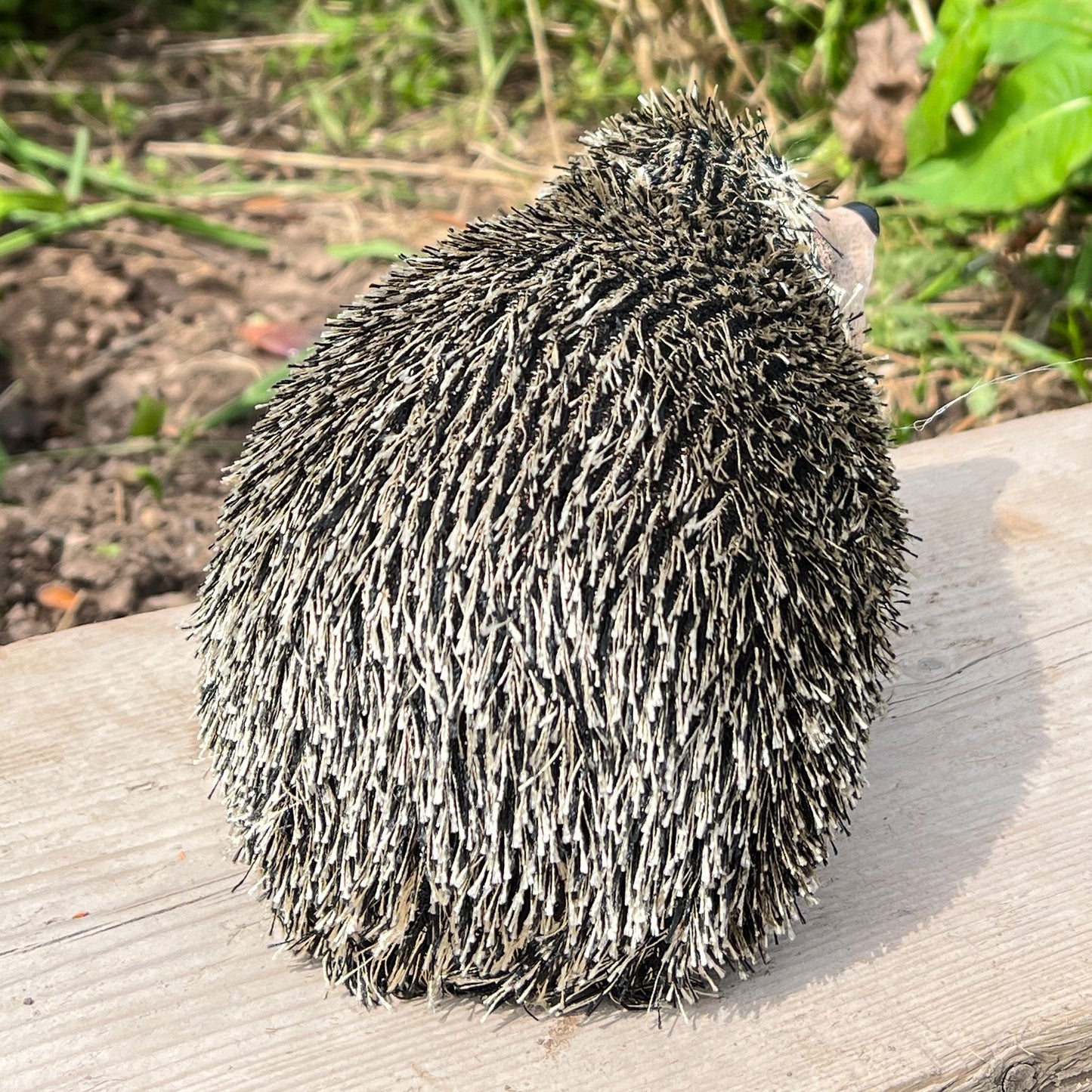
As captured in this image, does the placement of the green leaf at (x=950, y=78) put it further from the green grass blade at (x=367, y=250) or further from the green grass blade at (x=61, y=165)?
the green grass blade at (x=61, y=165)

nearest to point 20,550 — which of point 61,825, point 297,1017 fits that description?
point 61,825

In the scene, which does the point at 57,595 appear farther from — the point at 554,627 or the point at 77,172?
the point at 554,627

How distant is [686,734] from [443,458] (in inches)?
19.2

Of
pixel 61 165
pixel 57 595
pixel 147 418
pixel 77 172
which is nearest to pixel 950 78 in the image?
pixel 147 418

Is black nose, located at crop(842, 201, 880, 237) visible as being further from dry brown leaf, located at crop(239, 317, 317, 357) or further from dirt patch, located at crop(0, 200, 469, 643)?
dry brown leaf, located at crop(239, 317, 317, 357)

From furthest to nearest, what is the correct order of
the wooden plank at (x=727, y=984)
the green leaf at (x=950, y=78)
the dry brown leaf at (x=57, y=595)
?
the dry brown leaf at (x=57, y=595) → the green leaf at (x=950, y=78) → the wooden plank at (x=727, y=984)

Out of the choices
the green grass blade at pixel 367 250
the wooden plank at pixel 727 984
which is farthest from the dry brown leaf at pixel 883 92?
the wooden plank at pixel 727 984

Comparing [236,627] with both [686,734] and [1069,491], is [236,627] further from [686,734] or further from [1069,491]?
[1069,491]

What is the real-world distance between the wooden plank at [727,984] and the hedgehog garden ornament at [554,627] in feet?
0.40

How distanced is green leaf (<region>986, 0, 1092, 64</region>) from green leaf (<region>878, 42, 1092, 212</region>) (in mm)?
50

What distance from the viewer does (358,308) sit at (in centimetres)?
208

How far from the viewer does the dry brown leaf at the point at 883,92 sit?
13.4ft

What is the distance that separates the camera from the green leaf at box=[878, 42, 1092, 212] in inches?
124

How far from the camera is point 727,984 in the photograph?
6.74 feet
